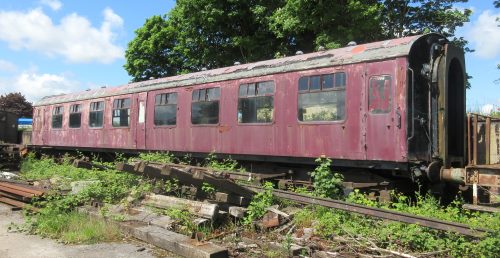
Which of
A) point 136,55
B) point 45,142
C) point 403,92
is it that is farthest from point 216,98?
point 136,55

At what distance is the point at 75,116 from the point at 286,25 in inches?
373

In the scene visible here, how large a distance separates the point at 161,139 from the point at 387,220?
911 cm

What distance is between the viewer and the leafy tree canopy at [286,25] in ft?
52.8

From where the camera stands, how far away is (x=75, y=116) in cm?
1912

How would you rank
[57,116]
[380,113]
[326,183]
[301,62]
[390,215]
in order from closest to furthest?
[390,215]
[326,183]
[380,113]
[301,62]
[57,116]

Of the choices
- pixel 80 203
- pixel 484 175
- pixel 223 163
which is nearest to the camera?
pixel 484 175

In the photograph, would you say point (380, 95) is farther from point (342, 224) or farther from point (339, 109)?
point (342, 224)

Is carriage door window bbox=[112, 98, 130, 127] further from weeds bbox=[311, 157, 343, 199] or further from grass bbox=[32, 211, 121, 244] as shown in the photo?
weeds bbox=[311, 157, 343, 199]

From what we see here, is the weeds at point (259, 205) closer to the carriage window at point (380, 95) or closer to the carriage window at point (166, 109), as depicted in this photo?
the carriage window at point (380, 95)

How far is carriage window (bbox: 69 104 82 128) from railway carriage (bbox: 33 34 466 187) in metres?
6.54

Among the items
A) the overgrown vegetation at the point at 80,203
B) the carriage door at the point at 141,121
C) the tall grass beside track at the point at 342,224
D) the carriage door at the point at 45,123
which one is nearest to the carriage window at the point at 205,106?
the carriage door at the point at 141,121

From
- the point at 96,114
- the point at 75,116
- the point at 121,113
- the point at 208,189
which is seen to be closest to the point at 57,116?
the point at 75,116

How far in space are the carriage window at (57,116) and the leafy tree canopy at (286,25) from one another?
711cm

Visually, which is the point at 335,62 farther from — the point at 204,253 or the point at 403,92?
the point at 204,253
